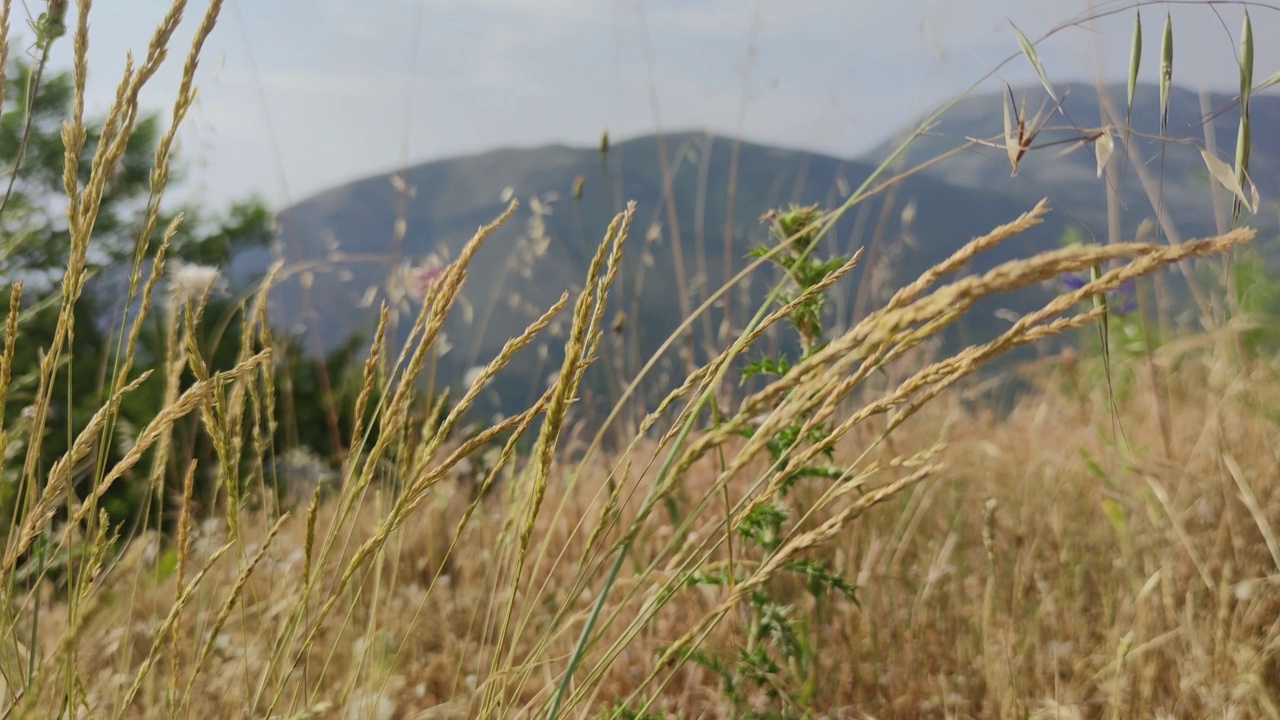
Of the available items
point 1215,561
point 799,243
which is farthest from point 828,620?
point 799,243

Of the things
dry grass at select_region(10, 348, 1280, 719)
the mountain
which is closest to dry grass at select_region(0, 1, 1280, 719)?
dry grass at select_region(10, 348, 1280, 719)

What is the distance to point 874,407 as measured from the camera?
85 centimetres

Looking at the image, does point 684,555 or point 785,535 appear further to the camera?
point 785,535

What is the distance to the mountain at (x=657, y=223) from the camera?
142 centimetres

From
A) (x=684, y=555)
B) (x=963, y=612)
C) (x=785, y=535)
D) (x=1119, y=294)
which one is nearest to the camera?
(x=684, y=555)

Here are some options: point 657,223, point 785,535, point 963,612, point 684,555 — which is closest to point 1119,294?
point 963,612

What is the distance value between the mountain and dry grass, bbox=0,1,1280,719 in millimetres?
341

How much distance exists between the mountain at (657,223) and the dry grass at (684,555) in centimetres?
34

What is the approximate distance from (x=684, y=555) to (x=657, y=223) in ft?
6.48

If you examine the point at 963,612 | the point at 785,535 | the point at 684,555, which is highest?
the point at 684,555

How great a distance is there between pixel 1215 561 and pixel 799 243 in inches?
A: 47.5

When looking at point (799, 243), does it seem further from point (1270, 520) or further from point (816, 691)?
point (1270, 520)

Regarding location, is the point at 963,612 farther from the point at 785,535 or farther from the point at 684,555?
the point at 684,555

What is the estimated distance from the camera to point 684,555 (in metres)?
0.94
